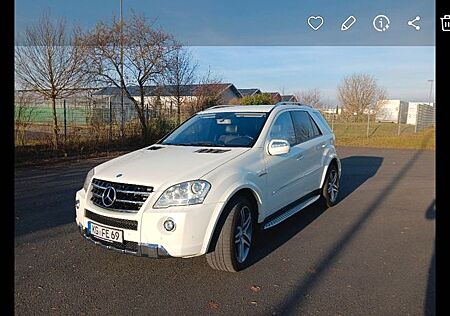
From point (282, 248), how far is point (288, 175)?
91cm

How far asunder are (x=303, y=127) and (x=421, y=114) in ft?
84.8

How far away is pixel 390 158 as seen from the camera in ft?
42.8

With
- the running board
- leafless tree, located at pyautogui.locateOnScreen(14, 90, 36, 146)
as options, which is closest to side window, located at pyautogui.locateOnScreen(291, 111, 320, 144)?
the running board

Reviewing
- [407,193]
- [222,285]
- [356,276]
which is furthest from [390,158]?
[222,285]

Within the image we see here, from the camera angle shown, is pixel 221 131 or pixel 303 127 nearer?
pixel 221 131

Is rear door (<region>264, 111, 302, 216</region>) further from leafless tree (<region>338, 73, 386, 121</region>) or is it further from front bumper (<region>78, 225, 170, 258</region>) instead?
leafless tree (<region>338, 73, 386, 121</region>)

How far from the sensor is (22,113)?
10.0m

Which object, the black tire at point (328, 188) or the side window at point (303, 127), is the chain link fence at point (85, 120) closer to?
the side window at point (303, 127)
